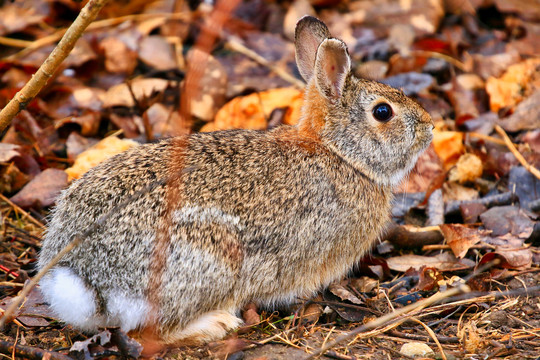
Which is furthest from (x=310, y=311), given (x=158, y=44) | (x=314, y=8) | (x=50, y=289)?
(x=314, y=8)

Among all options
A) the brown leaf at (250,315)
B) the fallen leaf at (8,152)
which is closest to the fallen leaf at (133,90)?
the fallen leaf at (8,152)

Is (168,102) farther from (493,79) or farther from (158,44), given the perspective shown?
(493,79)

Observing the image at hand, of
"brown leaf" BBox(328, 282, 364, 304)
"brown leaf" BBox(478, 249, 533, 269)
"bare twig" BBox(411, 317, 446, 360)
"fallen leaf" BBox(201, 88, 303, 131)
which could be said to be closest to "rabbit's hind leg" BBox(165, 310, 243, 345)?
"brown leaf" BBox(328, 282, 364, 304)

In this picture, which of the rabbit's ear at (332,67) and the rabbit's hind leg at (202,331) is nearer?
the rabbit's hind leg at (202,331)

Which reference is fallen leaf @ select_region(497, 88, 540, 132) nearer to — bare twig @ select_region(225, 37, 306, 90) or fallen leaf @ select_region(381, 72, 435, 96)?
fallen leaf @ select_region(381, 72, 435, 96)

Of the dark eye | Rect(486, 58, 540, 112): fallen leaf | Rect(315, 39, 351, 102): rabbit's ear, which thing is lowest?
Rect(486, 58, 540, 112): fallen leaf

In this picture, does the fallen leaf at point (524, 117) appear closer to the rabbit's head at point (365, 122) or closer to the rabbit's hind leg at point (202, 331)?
the rabbit's head at point (365, 122)
